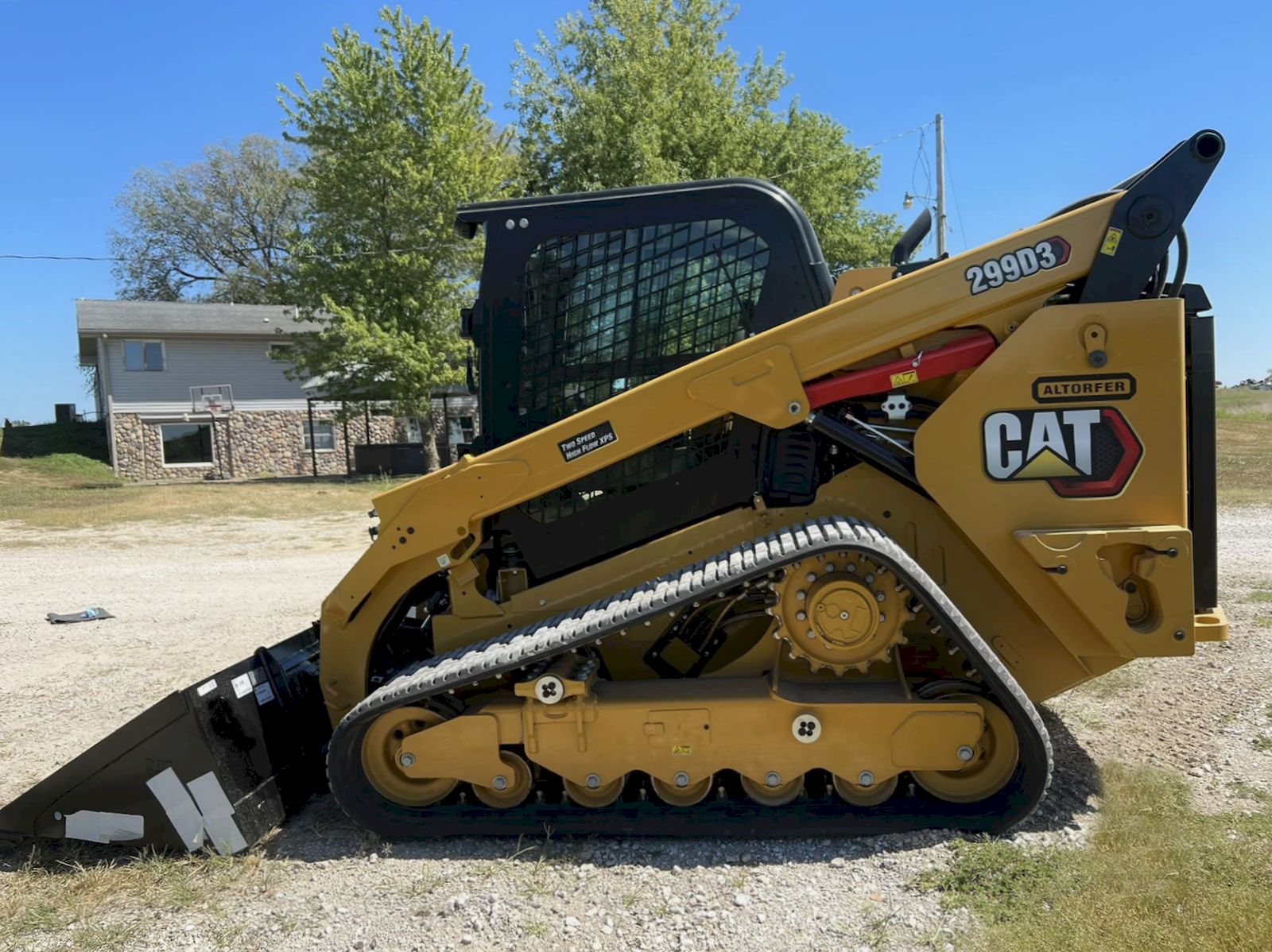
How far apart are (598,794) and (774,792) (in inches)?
28.0

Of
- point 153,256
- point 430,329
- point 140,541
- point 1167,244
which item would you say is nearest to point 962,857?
point 1167,244

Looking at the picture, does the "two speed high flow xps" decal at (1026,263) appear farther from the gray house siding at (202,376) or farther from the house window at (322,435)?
the house window at (322,435)

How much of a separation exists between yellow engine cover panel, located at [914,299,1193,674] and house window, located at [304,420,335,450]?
1297 inches

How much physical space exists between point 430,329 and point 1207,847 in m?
23.9

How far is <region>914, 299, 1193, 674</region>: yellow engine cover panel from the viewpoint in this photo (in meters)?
3.43

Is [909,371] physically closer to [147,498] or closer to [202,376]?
[147,498]

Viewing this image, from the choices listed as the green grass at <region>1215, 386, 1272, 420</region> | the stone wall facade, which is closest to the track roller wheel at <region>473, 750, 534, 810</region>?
the stone wall facade

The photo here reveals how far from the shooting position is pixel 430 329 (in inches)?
991

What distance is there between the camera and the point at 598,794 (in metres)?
3.67

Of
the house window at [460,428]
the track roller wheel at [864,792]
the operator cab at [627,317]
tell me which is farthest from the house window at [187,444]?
the track roller wheel at [864,792]

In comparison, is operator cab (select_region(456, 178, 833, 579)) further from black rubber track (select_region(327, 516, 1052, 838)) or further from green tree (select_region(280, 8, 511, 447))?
green tree (select_region(280, 8, 511, 447))

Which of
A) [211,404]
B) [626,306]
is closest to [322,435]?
[211,404]

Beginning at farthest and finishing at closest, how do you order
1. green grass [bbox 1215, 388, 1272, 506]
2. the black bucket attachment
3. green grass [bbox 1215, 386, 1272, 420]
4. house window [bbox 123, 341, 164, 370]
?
house window [bbox 123, 341, 164, 370] < green grass [bbox 1215, 386, 1272, 420] < green grass [bbox 1215, 388, 1272, 506] < the black bucket attachment

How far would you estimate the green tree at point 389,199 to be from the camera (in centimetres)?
2406
